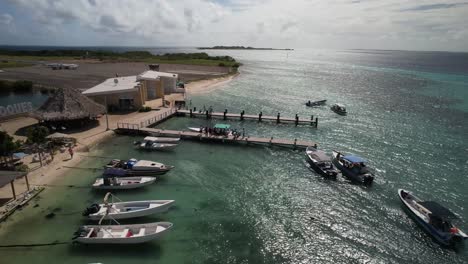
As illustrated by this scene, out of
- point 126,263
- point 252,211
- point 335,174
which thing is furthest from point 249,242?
point 335,174

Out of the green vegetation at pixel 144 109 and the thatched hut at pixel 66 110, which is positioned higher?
the thatched hut at pixel 66 110

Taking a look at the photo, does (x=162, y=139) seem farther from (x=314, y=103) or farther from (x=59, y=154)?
(x=314, y=103)

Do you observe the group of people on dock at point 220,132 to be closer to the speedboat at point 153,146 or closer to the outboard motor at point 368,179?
the speedboat at point 153,146

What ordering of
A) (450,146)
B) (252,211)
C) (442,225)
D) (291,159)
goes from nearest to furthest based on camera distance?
(442,225)
(252,211)
(291,159)
(450,146)

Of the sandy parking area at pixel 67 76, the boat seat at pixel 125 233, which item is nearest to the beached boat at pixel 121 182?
the boat seat at pixel 125 233

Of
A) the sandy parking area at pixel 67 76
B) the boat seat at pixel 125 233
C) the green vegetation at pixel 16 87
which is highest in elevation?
the sandy parking area at pixel 67 76

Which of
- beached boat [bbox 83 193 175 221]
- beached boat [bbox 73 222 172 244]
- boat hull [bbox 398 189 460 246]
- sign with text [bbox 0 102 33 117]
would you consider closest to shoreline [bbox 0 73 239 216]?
sign with text [bbox 0 102 33 117]

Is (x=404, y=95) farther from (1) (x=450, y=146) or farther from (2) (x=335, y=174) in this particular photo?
(2) (x=335, y=174)

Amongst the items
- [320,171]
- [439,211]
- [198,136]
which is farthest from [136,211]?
[439,211]
